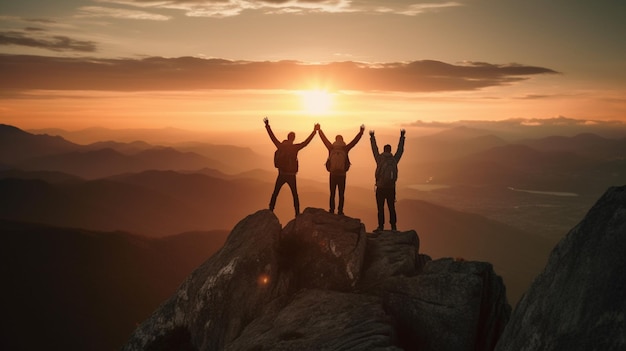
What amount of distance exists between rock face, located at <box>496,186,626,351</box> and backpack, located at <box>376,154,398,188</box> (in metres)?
11.9

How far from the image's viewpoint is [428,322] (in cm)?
1809

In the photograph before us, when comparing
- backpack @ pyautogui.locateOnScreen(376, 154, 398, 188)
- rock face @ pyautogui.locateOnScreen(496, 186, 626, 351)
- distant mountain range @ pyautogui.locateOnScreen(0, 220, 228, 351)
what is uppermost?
backpack @ pyautogui.locateOnScreen(376, 154, 398, 188)

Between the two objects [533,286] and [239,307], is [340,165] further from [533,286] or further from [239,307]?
[533,286]

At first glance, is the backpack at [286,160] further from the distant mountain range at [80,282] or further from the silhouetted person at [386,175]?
the distant mountain range at [80,282]

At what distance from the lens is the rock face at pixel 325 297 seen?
1769 cm

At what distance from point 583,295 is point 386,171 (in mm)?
14300

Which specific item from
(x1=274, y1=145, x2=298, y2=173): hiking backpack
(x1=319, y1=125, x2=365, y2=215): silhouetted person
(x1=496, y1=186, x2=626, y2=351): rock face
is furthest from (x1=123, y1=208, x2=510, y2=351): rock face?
(x1=496, y1=186, x2=626, y2=351): rock face

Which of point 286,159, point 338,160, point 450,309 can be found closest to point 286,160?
point 286,159

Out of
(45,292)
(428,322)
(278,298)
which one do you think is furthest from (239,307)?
(45,292)

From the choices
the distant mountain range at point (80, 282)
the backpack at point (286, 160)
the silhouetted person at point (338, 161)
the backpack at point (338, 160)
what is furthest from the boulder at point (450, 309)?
the distant mountain range at point (80, 282)

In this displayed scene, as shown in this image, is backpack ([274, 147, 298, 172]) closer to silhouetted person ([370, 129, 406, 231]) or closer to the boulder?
silhouetted person ([370, 129, 406, 231])

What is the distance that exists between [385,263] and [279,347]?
6.88m

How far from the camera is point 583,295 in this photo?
11.4 m

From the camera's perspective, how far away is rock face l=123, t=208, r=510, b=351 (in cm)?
1769
